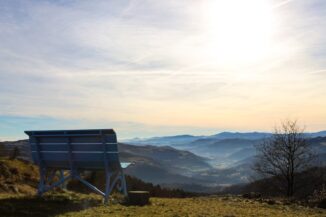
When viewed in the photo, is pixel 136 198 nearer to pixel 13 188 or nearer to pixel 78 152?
pixel 78 152

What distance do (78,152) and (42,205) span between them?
230 centimetres

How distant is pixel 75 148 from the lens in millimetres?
14547

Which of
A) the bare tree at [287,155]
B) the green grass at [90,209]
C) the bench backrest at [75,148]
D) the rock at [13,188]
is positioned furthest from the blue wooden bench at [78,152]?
the bare tree at [287,155]

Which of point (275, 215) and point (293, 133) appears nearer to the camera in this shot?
point (275, 215)

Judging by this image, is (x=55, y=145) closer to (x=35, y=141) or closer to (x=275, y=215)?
(x=35, y=141)

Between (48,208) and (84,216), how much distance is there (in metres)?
2.22

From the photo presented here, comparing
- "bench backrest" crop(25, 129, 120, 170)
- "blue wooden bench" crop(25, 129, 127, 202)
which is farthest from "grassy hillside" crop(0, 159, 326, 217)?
"bench backrest" crop(25, 129, 120, 170)

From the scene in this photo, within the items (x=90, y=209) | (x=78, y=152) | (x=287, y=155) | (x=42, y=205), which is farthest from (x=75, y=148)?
(x=287, y=155)

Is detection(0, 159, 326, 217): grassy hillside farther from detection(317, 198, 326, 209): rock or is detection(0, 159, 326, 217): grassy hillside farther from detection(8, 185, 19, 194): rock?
detection(317, 198, 326, 209): rock

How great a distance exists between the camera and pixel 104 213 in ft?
38.9

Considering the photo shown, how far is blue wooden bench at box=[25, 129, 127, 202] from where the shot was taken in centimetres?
1384

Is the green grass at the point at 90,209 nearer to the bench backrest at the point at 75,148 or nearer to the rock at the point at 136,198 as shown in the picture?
the rock at the point at 136,198

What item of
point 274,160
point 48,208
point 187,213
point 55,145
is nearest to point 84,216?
point 48,208

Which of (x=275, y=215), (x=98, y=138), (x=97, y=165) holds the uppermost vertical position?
(x=98, y=138)
